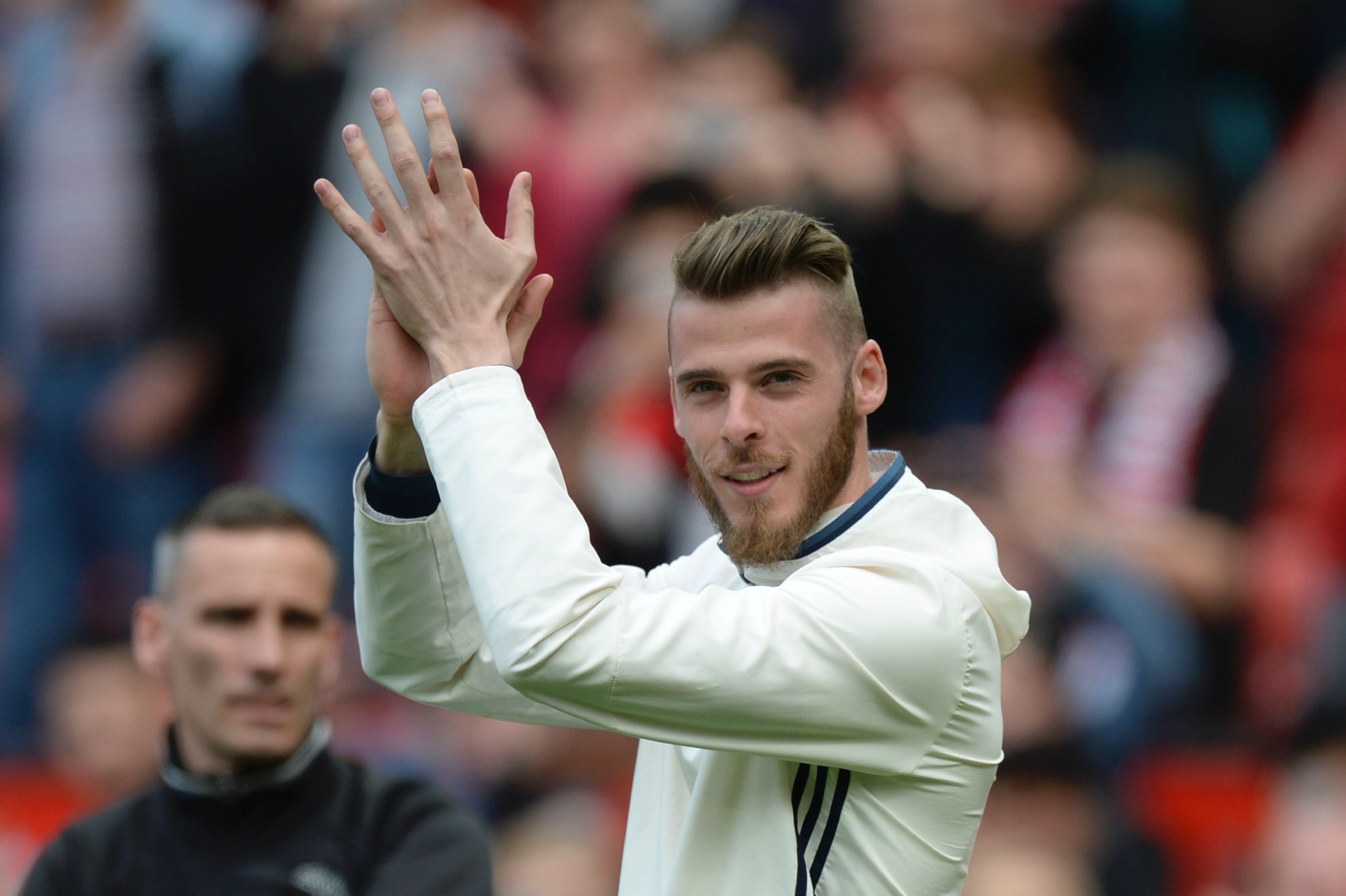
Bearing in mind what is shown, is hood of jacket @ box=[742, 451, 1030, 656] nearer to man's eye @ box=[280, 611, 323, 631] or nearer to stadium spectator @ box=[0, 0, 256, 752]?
man's eye @ box=[280, 611, 323, 631]

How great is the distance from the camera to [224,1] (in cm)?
791

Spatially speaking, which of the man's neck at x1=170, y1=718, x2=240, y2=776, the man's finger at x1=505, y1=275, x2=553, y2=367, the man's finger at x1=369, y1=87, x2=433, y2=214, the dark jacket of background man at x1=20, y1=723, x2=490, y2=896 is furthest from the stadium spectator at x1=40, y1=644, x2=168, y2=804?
the man's finger at x1=369, y1=87, x2=433, y2=214

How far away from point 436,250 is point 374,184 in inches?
5.0

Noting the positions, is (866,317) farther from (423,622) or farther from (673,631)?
(673,631)

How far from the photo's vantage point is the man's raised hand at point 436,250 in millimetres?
2428

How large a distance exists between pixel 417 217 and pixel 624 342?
13.7 ft

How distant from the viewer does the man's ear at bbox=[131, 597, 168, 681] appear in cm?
381

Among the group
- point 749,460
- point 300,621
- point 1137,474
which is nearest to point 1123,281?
point 1137,474

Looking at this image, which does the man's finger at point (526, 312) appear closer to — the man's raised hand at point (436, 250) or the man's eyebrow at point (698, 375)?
the man's raised hand at point (436, 250)

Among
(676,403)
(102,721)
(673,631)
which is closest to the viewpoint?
(673,631)

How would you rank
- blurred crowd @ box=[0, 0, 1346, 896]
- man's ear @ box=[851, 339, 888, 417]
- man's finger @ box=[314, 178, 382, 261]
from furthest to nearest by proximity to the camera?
blurred crowd @ box=[0, 0, 1346, 896]
man's ear @ box=[851, 339, 888, 417]
man's finger @ box=[314, 178, 382, 261]

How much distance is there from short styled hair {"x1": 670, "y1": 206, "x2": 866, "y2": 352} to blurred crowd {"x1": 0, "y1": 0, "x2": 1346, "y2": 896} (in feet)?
9.39

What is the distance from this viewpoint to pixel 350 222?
2.40 metres

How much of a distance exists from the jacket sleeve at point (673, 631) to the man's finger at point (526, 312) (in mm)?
130
